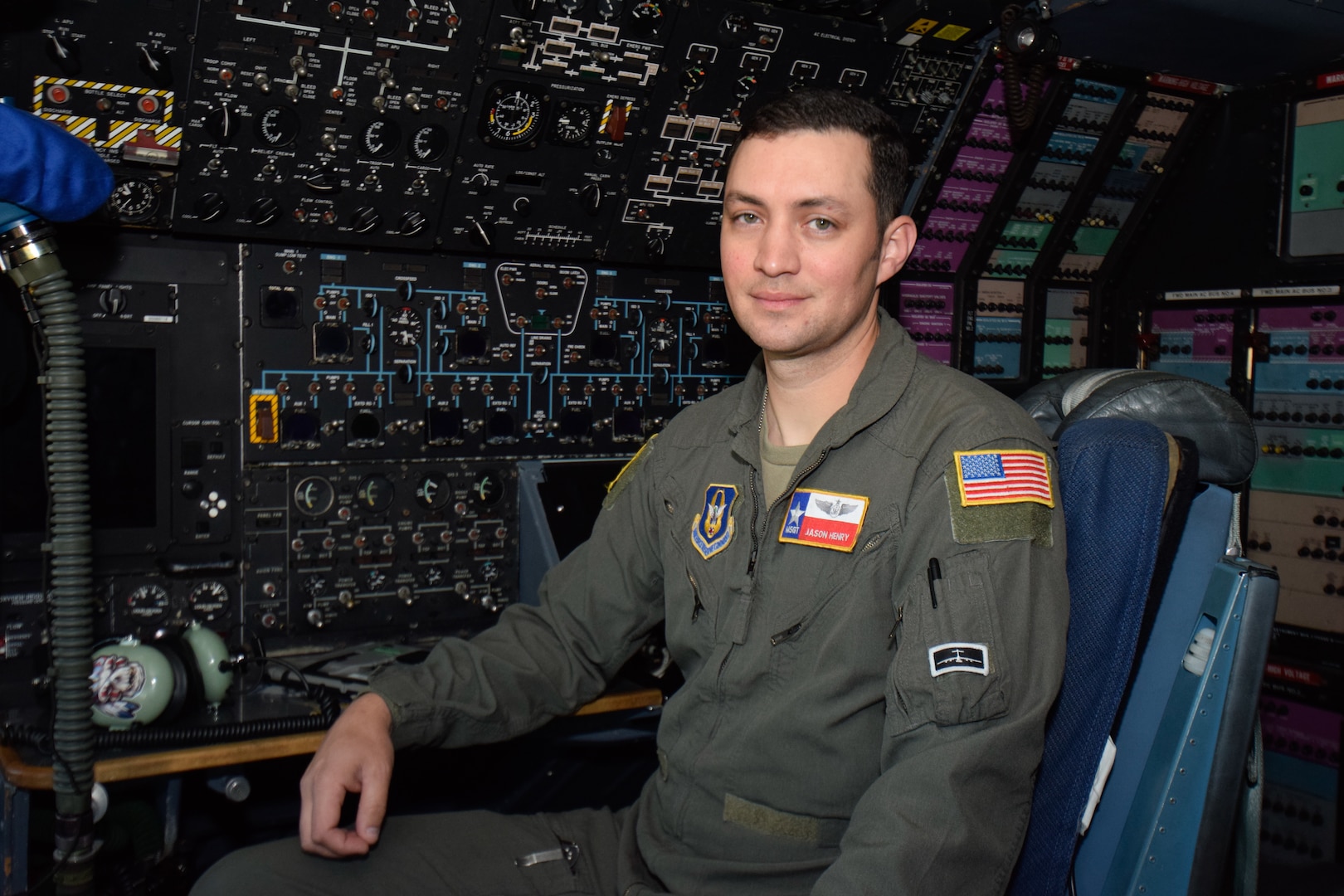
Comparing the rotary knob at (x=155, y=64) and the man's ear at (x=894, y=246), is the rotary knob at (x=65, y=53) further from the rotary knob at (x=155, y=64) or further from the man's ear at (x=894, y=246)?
the man's ear at (x=894, y=246)

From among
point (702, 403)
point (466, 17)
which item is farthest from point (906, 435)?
point (466, 17)

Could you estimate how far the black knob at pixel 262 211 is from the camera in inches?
98.3

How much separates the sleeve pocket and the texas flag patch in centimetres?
16

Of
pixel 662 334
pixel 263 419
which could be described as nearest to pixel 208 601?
pixel 263 419

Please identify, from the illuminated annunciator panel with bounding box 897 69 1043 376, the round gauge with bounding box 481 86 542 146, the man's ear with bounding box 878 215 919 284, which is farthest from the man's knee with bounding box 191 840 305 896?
the illuminated annunciator panel with bounding box 897 69 1043 376

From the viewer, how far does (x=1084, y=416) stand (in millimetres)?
1504

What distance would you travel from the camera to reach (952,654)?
46.3 inches

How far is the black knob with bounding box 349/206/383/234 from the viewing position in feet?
8.61

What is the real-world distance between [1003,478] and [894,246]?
18.6 inches

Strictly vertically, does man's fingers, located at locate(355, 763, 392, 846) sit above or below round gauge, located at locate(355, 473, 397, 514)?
below

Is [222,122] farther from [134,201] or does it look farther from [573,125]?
[573,125]

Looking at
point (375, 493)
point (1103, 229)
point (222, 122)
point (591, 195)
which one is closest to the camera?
point (222, 122)

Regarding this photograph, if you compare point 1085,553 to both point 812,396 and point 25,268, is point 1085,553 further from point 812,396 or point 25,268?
point 25,268

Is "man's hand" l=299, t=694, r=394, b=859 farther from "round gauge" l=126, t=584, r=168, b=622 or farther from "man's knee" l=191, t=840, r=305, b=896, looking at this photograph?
"round gauge" l=126, t=584, r=168, b=622
